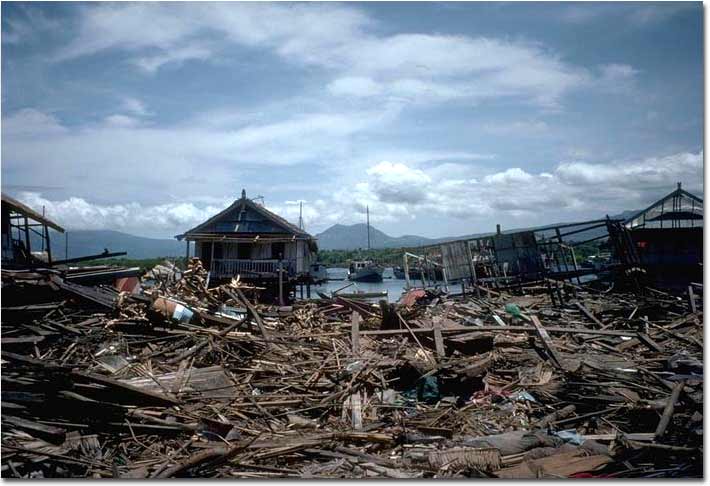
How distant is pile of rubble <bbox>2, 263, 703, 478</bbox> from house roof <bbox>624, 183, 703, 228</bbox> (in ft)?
33.7

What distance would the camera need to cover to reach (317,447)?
4984 millimetres

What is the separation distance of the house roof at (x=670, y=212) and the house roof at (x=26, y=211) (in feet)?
70.2

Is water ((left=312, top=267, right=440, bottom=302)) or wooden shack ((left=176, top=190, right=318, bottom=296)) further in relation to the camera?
water ((left=312, top=267, right=440, bottom=302))

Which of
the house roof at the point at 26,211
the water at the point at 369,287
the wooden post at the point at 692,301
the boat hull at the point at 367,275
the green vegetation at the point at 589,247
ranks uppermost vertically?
the house roof at the point at 26,211

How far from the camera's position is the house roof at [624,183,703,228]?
18.1 m

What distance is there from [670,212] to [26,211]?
25074 mm

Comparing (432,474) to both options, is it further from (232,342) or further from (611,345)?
(611,345)

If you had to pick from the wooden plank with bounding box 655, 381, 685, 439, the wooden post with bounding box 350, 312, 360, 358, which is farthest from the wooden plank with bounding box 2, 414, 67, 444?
the wooden plank with bounding box 655, 381, 685, 439

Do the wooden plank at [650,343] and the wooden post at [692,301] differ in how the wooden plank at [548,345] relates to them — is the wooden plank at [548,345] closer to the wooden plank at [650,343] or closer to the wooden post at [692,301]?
the wooden plank at [650,343]

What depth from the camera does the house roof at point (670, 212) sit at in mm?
18141

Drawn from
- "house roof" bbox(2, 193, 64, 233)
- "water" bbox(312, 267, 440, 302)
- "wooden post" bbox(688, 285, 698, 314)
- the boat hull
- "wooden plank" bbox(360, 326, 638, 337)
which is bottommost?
"water" bbox(312, 267, 440, 302)

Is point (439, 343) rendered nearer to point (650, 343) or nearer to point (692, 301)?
point (650, 343)

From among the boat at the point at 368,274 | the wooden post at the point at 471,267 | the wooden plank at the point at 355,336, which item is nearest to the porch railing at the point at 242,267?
the wooden post at the point at 471,267

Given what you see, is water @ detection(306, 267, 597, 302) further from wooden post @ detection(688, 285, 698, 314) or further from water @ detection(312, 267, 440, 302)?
wooden post @ detection(688, 285, 698, 314)
